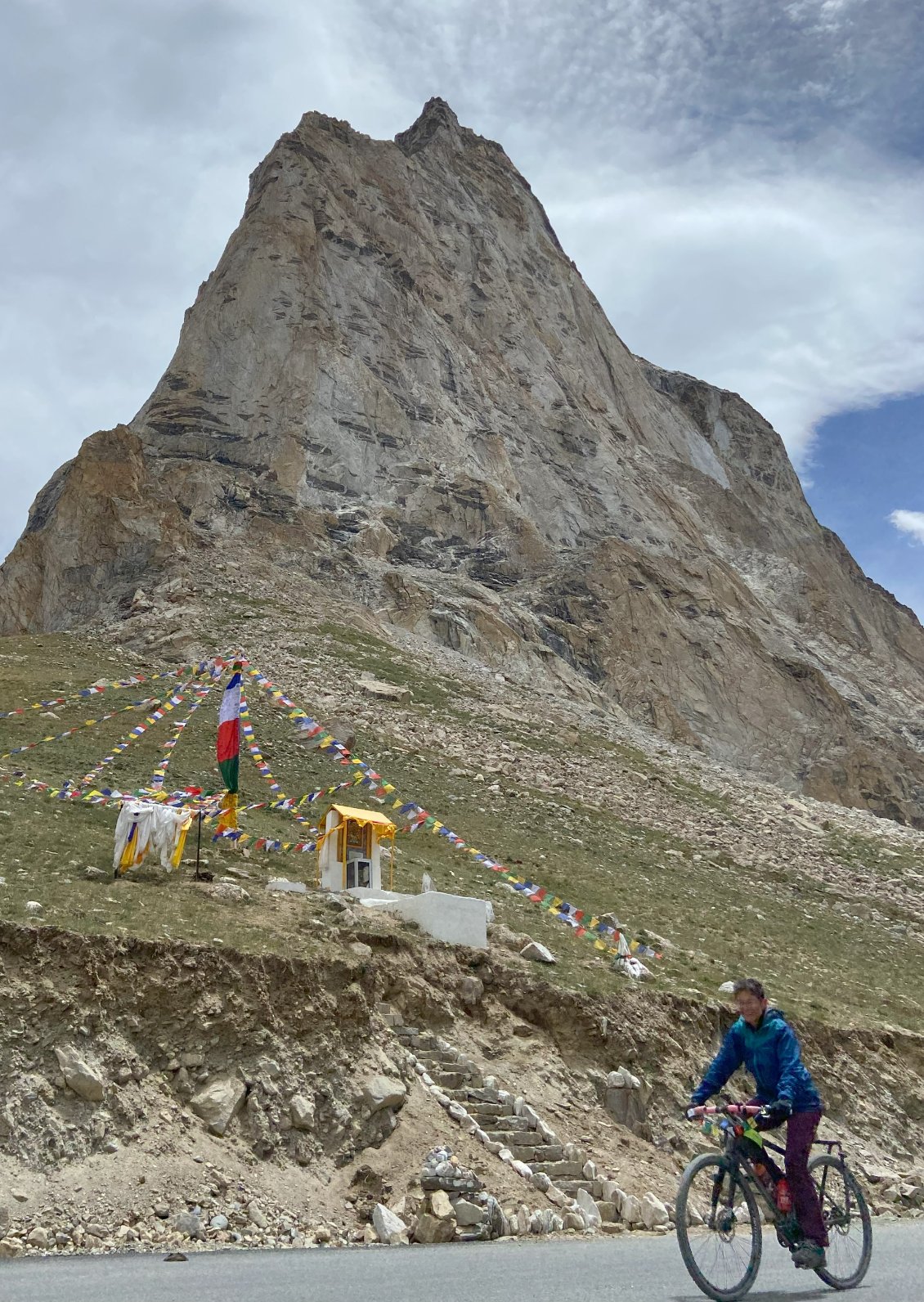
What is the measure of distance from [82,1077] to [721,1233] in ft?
20.8

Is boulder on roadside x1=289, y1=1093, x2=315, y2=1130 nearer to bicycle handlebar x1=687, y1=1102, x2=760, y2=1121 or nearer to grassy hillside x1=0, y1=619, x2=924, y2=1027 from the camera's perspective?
grassy hillside x1=0, y1=619, x2=924, y2=1027

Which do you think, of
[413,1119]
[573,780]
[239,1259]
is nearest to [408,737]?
[573,780]

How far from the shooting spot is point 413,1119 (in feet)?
39.7

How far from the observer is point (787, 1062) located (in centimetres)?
729

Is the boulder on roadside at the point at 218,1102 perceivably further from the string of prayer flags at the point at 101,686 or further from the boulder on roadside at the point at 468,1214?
the string of prayer flags at the point at 101,686

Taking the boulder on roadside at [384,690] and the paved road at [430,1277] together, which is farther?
the boulder on roadside at [384,690]

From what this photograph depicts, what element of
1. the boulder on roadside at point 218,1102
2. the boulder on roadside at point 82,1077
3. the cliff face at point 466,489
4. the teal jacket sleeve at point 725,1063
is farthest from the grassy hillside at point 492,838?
the cliff face at point 466,489

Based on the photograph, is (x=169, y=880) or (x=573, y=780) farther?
(x=573, y=780)

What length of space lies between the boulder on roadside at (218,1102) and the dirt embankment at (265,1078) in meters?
0.02

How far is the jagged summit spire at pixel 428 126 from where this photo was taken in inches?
4198

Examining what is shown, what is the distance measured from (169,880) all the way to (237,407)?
203 feet

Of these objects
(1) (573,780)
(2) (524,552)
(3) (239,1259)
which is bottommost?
(3) (239,1259)

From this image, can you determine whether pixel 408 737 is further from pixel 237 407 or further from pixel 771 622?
pixel 771 622

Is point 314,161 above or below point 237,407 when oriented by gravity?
above
